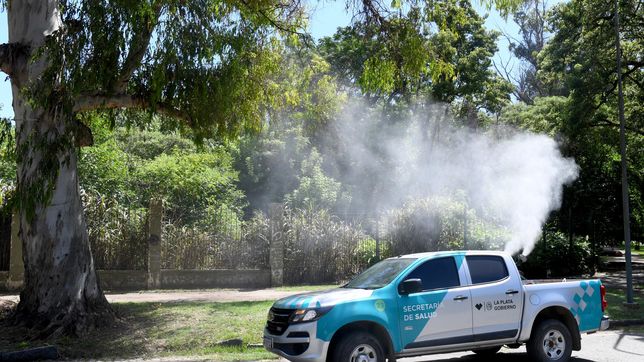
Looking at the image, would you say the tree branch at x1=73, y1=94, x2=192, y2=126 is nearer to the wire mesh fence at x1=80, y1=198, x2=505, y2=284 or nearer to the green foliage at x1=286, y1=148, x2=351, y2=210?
the wire mesh fence at x1=80, y1=198, x2=505, y2=284

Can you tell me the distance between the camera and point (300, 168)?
1309 inches

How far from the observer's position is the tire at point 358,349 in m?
6.85

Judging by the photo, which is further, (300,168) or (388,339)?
(300,168)

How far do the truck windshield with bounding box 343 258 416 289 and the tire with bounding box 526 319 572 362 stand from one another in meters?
1.94

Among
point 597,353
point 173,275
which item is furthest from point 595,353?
point 173,275

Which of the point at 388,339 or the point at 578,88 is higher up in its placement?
the point at 578,88

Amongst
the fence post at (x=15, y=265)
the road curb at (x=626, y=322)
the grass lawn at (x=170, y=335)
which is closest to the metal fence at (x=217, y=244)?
the fence post at (x=15, y=265)

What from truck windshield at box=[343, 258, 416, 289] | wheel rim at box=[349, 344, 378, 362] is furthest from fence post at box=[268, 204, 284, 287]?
wheel rim at box=[349, 344, 378, 362]

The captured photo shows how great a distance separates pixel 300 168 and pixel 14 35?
22988 millimetres

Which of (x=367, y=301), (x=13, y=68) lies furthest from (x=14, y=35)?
(x=367, y=301)

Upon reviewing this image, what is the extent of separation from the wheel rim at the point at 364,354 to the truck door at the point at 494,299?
4.64 feet

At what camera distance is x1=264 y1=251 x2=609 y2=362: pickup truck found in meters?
6.95

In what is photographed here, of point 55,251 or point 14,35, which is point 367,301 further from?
point 14,35

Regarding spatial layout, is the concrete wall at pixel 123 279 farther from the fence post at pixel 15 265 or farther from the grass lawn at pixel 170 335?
the grass lawn at pixel 170 335
